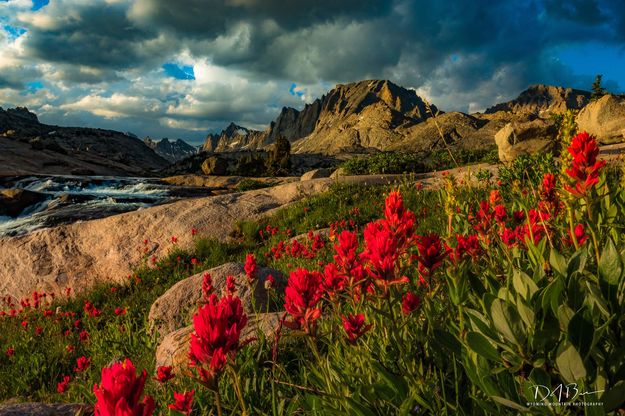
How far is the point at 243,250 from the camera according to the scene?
9.31 m

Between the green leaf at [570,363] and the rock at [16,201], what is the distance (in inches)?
953

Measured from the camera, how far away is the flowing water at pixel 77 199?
17120 mm

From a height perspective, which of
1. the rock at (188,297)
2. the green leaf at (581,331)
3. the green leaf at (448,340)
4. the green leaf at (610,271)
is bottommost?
the rock at (188,297)

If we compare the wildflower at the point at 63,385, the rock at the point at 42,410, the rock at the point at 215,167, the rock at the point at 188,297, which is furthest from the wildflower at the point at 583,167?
the rock at the point at 215,167

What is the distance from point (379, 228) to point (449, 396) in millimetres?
848

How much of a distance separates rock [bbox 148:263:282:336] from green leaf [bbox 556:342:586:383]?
415 centimetres

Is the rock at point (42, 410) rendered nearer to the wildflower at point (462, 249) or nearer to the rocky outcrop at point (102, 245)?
the wildflower at point (462, 249)

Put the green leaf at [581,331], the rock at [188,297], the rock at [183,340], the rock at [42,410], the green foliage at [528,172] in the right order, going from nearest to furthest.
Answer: the green leaf at [581,331] → the rock at [42,410] → the rock at [183,340] → the rock at [188,297] → the green foliage at [528,172]

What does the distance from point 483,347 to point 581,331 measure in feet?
0.91

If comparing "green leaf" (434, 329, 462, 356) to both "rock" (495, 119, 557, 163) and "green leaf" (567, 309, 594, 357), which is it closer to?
"green leaf" (567, 309, 594, 357)

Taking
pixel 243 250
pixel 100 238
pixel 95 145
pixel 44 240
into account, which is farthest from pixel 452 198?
pixel 95 145

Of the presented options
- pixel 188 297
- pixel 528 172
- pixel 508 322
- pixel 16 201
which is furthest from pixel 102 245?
pixel 16 201

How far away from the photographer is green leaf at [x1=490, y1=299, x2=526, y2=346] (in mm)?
1146
